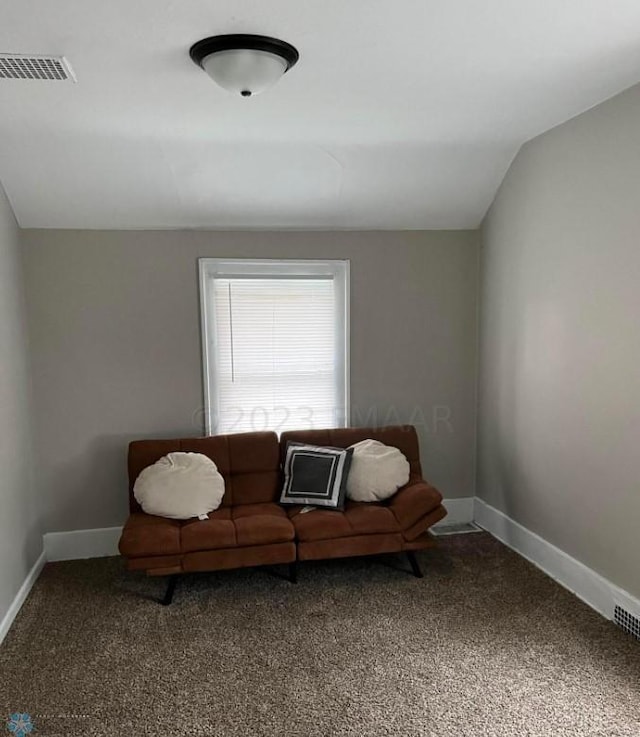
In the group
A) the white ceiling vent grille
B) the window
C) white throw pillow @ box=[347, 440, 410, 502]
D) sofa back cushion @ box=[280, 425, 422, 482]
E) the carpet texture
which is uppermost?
the white ceiling vent grille

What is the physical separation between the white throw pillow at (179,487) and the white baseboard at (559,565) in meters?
1.84

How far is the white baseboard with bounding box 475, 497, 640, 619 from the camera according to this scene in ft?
9.53

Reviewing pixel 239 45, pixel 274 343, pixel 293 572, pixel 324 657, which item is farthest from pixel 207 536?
pixel 239 45

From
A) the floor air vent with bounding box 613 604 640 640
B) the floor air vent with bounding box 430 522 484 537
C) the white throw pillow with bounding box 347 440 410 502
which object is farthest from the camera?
the floor air vent with bounding box 430 522 484 537

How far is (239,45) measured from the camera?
7.00ft

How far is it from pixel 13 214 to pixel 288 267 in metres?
1.67

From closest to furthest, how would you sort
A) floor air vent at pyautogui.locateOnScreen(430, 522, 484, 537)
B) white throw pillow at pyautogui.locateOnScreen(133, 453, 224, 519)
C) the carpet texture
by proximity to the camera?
the carpet texture → white throw pillow at pyautogui.locateOnScreen(133, 453, 224, 519) → floor air vent at pyautogui.locateOnScreen(430, 522, 484, 537)

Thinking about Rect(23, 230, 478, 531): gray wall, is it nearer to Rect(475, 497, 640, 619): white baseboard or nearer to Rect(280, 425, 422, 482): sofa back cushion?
Rect(280, 425, 422, 482): sofa back cushion

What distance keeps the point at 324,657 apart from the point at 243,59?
247 centimetres

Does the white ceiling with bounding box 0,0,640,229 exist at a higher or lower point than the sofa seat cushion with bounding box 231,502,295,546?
higher

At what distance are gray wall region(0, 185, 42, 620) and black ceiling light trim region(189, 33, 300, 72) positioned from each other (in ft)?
5.75

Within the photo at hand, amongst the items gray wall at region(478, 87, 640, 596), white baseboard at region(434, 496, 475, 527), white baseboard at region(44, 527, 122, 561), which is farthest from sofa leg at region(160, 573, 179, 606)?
gray wall at region(478, 87, 640, 596)

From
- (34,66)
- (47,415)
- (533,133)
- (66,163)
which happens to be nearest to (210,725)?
(47,415)

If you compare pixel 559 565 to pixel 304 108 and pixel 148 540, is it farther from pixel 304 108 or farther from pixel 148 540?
pixel 304 108
